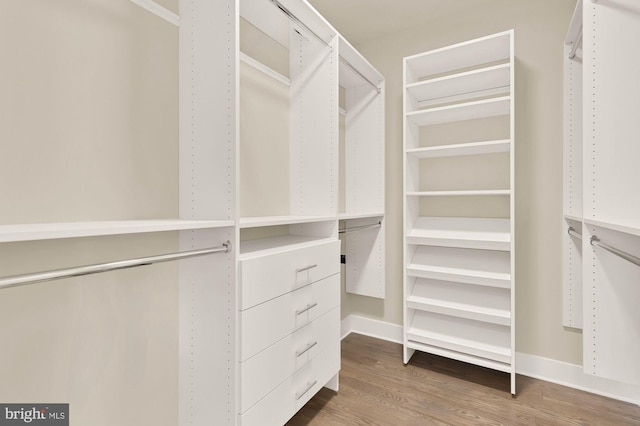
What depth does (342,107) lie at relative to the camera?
2766 millimetres

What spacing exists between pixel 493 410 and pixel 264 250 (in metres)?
1.60

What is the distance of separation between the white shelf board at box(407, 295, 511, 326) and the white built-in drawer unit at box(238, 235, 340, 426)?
706mm

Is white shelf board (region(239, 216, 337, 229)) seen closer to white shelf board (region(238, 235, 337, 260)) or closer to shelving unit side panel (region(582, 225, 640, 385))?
white shelf board (region(238, 235, 337, 260))

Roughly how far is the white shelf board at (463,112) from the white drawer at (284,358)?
150cm

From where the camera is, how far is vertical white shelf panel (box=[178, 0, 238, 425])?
1237 millimetres

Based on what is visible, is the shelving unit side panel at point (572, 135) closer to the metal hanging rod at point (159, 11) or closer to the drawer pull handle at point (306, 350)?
the drawer pull handle at point (306, 350)

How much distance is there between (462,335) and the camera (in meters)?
2.16

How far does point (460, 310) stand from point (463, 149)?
1082mm

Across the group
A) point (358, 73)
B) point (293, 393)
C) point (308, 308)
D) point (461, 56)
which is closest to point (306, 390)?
point (293, 393)

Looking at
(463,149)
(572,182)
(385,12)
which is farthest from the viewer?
(385,12)

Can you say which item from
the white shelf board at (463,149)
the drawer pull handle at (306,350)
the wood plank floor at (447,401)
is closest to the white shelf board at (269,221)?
the drawer pull handle at (306,350)

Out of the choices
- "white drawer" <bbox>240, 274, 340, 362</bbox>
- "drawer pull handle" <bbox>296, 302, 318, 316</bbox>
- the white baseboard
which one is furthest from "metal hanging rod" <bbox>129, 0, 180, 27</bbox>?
the white baseboard

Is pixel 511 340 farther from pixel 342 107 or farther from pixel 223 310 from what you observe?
pixel 342 107

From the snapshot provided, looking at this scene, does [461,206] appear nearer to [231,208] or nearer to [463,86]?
[463,86]
